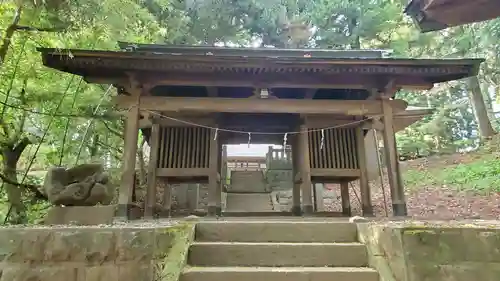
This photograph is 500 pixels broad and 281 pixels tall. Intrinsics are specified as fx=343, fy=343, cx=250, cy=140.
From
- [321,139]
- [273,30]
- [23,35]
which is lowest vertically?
[321,139]

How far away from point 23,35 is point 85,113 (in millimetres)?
2183

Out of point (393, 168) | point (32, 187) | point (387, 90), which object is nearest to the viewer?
point (393, 168)

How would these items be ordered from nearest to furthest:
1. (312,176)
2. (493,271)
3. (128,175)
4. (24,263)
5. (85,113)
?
(493,271) < (24,263) < (128,175) < (312,176) < (85,113)

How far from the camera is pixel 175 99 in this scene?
7.42m

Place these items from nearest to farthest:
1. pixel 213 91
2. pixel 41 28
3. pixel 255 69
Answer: pixel 41 28, pixel 255 69, pixel 213 91

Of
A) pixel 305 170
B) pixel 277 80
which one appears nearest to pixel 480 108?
pixel 305 170

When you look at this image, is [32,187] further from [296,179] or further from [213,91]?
[296,179]

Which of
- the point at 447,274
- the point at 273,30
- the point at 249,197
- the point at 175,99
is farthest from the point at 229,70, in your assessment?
the point at 273,30

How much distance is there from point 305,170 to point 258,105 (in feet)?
6.15

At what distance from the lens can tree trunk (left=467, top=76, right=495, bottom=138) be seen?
1598 centimetres

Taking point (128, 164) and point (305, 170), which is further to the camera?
point (305, 170)

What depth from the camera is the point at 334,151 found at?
8422 mm

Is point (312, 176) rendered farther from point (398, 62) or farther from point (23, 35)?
point (23, 35)

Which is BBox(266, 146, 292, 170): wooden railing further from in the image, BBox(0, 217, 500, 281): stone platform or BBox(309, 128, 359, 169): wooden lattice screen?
BBox(0, 217, 500, 281): stone platform
